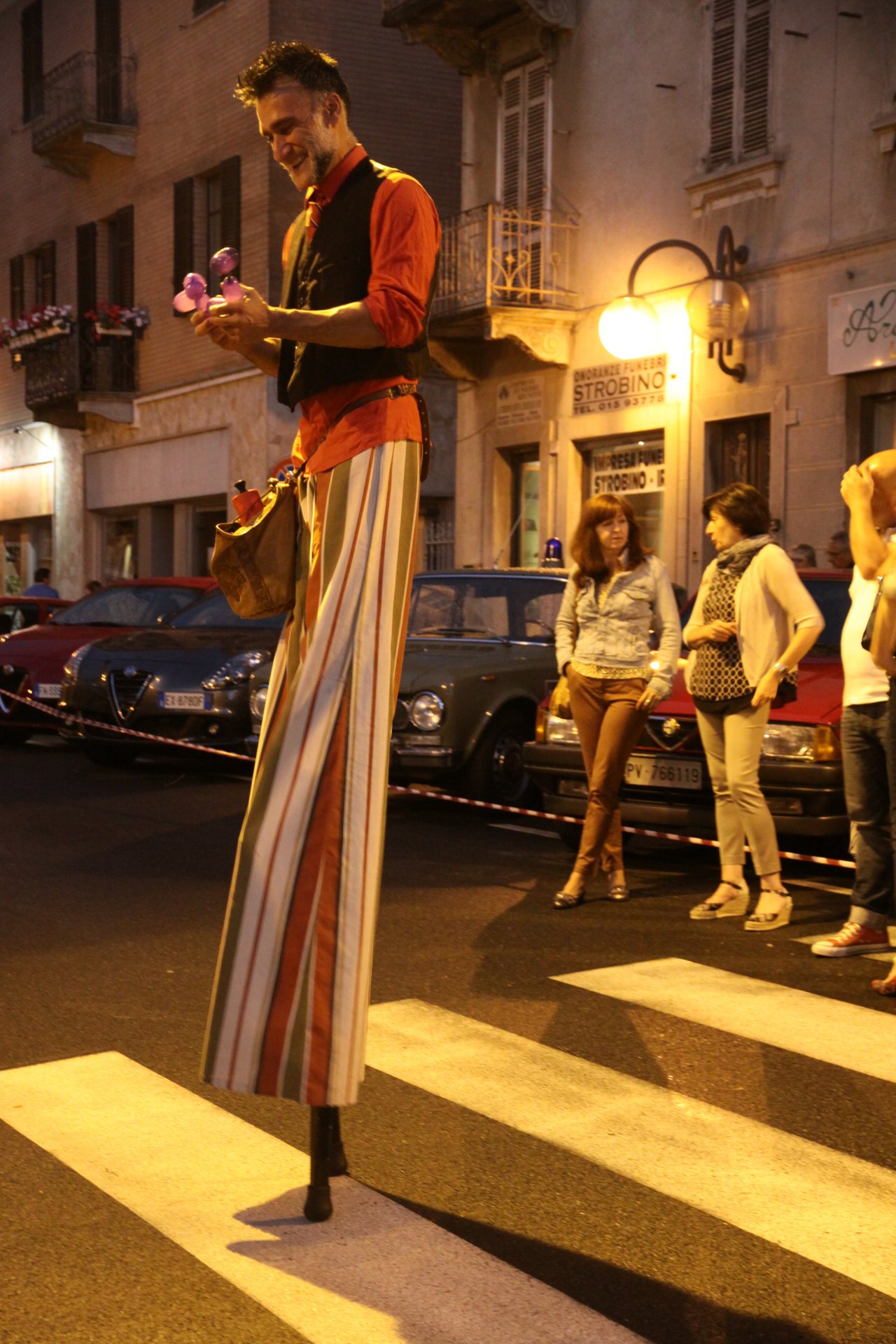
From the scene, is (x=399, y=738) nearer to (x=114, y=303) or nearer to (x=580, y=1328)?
(x=580, y=1328)

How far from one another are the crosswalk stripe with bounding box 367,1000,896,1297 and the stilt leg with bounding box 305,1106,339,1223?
771 mm

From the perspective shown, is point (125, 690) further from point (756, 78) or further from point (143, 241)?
point (143, 241)

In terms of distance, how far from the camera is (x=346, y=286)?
11.0 feet

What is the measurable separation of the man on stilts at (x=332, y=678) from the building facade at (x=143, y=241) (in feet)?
76.2

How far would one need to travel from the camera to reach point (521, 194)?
21.4m

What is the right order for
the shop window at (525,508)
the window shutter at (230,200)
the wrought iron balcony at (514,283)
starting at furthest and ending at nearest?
the window shutter at (230,200) → the shop window at (525,508) → the wrought iron balcony at (514,283)

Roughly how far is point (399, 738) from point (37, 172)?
88.3 ft

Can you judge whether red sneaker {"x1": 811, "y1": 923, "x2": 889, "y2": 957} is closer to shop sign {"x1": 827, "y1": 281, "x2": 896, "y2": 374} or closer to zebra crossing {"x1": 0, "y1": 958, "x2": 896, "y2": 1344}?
zebra crossing {"x1": 0, "y1": 958, "x2": 896, "y2": 1344}

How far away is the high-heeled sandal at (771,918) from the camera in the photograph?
720 cm

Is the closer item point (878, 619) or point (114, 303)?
point (878, 619)

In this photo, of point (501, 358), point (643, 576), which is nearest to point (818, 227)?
point (501, 358)

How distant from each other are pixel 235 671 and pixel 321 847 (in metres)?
9.95

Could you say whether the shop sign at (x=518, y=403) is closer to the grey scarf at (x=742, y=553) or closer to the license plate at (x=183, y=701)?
the license plate at (x=183, y=701)

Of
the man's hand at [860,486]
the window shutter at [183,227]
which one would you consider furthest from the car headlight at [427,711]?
the window shutter at [183,227]
